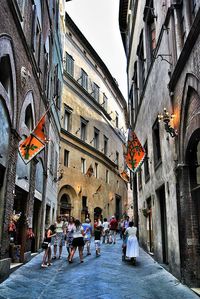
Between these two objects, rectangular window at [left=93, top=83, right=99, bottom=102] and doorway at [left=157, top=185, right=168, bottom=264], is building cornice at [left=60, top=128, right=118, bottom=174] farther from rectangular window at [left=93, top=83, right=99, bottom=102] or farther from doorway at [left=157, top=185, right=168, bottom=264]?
doorway at [left=157, top=185, right=168, bottom=264]

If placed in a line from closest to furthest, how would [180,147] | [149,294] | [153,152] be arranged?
1. [149,294]
2. [180,147]
3. [153,152]

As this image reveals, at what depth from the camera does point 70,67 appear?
28.2m

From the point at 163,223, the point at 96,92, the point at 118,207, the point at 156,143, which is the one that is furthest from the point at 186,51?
the point at 118,207

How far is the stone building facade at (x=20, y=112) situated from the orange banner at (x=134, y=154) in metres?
3.76

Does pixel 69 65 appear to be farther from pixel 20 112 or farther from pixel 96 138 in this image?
pixel 20 112

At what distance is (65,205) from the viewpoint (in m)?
25.9

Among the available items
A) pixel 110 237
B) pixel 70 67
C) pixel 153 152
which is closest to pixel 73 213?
pixel 110 237

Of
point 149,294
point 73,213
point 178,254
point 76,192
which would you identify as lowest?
point 149,294

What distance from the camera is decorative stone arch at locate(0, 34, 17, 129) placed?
8246mm

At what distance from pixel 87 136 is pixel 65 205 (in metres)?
7.40

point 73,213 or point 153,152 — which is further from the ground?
point 153,152

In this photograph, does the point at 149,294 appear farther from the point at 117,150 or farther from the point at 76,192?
the point at 117,150

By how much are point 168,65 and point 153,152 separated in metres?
4.25

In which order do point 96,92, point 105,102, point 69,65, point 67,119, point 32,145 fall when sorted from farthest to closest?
point 105,102 → point 96,92 → point 69,65 → point 67,119 → point 32,145
